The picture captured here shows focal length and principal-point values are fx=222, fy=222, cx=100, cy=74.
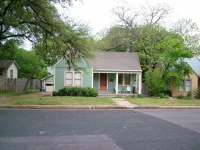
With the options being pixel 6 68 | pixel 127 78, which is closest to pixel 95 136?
pixel 127 78

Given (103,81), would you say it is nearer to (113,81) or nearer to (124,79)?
(113,81)

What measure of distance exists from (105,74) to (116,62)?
1.84 m

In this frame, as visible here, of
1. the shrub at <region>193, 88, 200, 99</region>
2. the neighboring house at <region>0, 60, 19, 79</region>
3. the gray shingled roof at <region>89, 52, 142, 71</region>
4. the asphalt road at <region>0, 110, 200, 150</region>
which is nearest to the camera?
the asphalt road at <region>0, 110, 200, 150</region>

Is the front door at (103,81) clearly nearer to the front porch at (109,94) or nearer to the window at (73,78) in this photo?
the front porch at (109,94)

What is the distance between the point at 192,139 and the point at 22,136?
4.99m

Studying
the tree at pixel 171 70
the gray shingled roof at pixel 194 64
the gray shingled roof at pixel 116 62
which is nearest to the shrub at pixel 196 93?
the tree at pixel 171 70

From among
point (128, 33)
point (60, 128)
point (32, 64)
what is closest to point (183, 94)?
point (128, 33)

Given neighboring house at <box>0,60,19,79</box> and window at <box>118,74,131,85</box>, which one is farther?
neighboring house at <box>0,60,19,79</box>

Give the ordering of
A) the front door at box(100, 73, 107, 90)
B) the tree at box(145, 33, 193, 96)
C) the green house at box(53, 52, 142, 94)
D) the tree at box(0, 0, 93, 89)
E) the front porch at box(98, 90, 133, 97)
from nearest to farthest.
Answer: the tree at box(0, 0, 93, 89), the tree at box(145, 33, 193, 96), the front porch at box(98, 90, 133, 97), the green house at box(53, 52, 142, 94), the front door at box(100, 73, 107, 90)

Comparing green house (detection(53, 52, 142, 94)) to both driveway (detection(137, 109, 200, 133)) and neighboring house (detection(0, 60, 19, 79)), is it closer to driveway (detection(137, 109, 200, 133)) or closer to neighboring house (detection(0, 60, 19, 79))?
driveway (detection(137, 109, 200, 133))

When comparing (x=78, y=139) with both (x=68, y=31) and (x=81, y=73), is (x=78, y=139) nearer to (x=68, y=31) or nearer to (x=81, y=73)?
(x=68, y=31)

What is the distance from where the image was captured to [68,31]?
1538 cm

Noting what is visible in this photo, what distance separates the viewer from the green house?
2267cm

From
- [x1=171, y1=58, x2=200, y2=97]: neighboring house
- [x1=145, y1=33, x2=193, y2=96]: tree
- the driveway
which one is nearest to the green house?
[x1=145, y1=33, x2=193, y2=96]: tree
